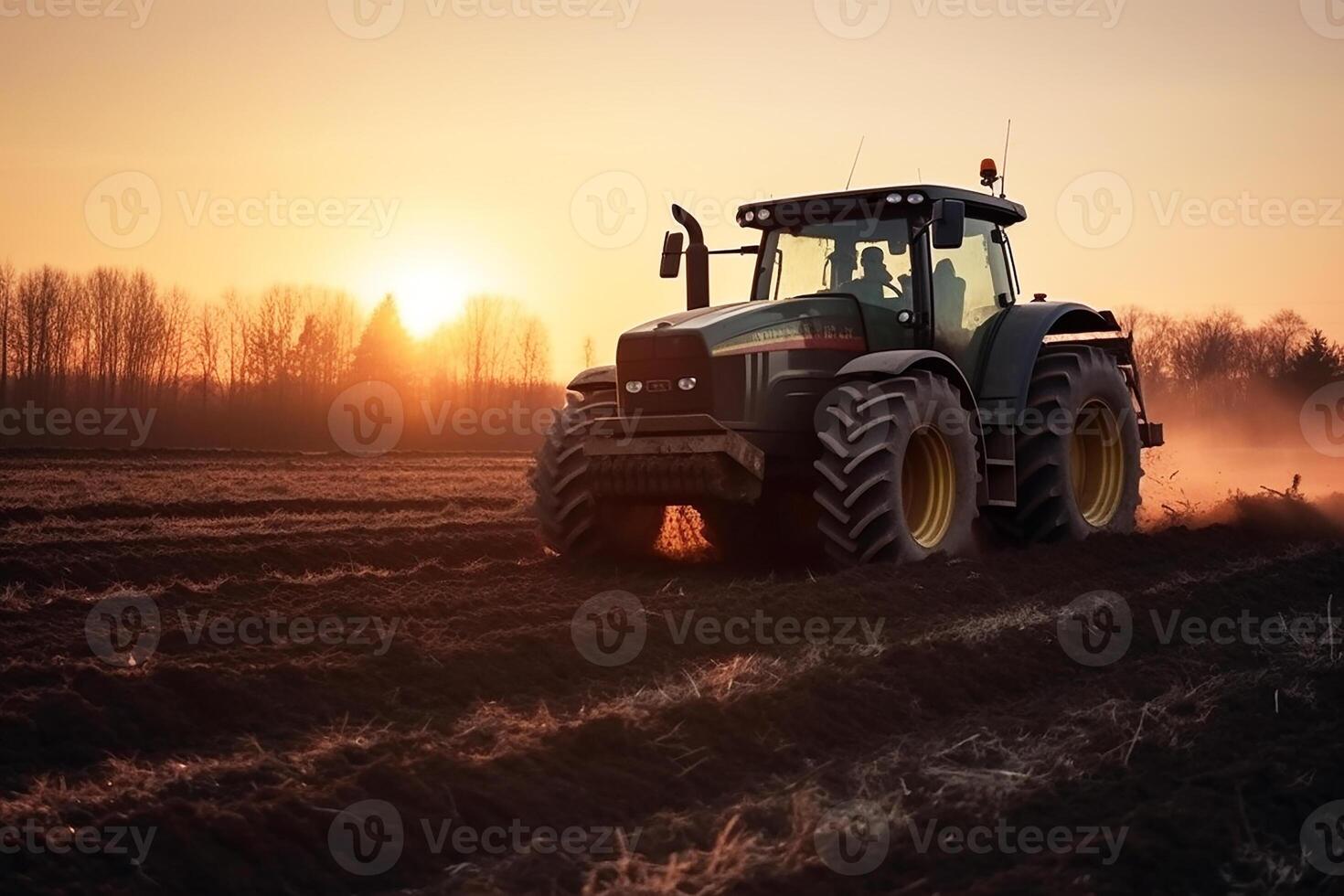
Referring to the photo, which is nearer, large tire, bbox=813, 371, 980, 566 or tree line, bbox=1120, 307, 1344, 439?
large tire, bbox=813, 371, 980, 566

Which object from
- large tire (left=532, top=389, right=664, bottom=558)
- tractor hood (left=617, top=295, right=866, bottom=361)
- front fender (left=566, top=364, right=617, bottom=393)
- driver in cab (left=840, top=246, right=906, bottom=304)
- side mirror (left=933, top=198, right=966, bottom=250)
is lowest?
large tire (left=532, top=389, right=664, bottom=558)

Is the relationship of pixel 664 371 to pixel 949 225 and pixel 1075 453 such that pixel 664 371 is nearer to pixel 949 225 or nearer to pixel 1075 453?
pixel 949 225

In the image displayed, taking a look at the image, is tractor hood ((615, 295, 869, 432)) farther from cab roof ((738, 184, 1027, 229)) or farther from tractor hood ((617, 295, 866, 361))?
cab roof ((738, 184, 1027, 229))

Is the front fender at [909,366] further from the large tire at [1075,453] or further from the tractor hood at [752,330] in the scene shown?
the large tire at [1075,453]

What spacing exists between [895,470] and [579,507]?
7.95 ft

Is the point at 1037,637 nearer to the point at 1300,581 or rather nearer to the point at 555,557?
the point at 1300,581

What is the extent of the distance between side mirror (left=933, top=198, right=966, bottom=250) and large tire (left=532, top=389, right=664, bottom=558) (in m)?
2.62

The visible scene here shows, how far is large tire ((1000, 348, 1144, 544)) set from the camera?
1074 cm

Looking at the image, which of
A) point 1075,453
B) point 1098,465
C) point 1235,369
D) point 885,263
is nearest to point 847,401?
point 885,263

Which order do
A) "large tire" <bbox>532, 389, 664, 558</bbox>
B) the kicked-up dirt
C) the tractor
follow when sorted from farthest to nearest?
"large tire" <bbox>532, 389, 664, 558</bbox>
the tractor
the kicked-up dirt

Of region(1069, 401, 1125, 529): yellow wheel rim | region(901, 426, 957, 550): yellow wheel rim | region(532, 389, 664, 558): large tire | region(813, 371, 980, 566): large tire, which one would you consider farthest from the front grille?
region(1069, 401, 1125, 529): yellow wheel rim

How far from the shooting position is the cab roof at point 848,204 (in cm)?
1008

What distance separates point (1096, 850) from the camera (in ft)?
14.3

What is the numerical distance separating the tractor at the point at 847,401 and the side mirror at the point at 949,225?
0.01m
